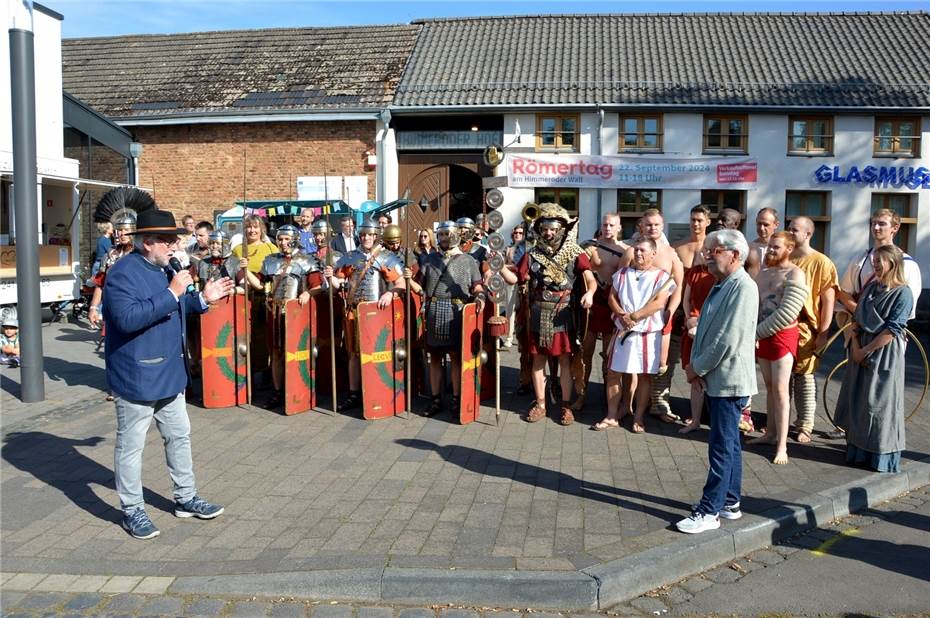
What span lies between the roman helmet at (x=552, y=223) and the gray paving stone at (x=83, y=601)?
181 inches

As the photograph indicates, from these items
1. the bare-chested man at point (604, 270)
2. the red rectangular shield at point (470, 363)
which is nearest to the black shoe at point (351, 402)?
the red rectangular shield at point (470, 363)

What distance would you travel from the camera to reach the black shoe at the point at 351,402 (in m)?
7.76

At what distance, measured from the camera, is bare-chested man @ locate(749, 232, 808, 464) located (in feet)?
20.1

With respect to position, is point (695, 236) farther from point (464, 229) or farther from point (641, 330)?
point (464, 229)

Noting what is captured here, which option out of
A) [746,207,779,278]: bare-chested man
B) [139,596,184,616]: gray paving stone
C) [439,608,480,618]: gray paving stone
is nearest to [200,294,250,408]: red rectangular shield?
[139,596,184,616]: gray paving stone

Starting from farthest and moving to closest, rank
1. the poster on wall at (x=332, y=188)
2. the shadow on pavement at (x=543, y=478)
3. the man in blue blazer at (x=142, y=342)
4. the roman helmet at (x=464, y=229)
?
the poster on wall at (x=332, y=188)
the roman helmet at (x=464, y=229)
the shadow on pavement at (x=543, y=478)
the man in blue blazer at (x=142, y=342)

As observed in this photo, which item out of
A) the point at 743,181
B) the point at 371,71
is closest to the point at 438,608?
the point at 743,181

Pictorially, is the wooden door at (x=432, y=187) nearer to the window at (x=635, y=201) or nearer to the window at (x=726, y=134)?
the window at (x=635, y=201)

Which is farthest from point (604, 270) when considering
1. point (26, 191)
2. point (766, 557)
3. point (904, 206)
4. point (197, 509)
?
point (904, 206)

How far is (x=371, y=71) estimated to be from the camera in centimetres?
2131

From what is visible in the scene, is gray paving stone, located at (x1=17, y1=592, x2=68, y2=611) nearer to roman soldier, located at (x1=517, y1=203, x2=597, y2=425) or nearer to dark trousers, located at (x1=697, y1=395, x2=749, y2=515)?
dark trousers, located at (x1=697, y1=395, x2=749, y2=515)

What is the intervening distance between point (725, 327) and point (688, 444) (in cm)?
232

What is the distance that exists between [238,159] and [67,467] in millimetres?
15680

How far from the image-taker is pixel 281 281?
7.85 m
